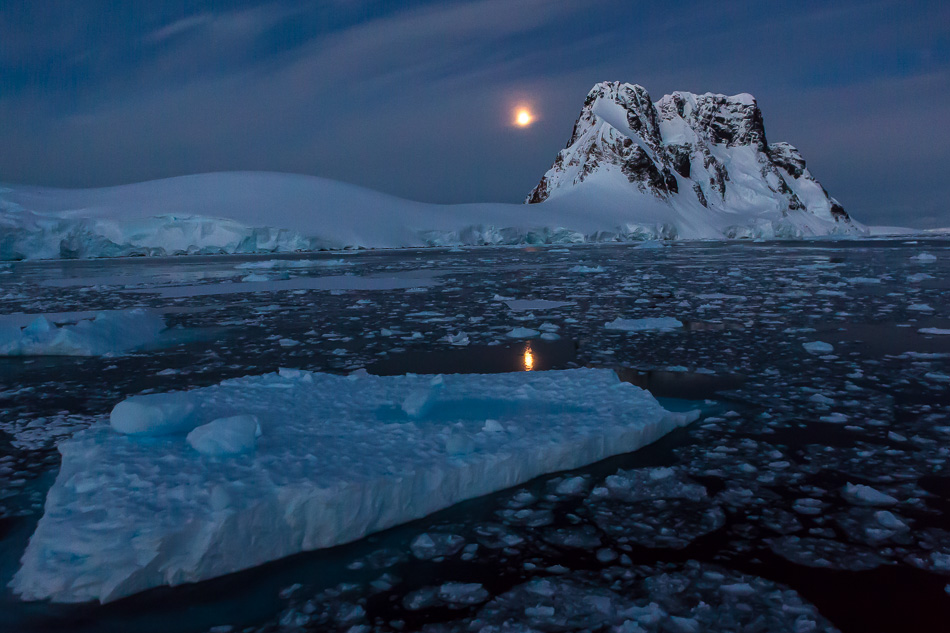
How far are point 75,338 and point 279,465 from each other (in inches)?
172

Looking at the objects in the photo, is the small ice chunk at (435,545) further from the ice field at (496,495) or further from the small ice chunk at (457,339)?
the small ice chunk at (457,339)

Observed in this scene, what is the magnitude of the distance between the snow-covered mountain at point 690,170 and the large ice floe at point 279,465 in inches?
2482

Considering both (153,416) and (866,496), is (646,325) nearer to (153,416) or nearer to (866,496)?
(866,496)

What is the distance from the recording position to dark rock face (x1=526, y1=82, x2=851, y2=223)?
9262 centimetres

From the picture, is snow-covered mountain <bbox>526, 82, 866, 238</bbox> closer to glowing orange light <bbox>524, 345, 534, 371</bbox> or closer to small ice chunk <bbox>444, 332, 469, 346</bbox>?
small ice chunk <bbox>444, 332, 469, 346</bbox>

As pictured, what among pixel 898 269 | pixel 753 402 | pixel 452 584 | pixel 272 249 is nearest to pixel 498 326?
pixel 753 402

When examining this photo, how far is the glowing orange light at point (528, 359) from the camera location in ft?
14.8

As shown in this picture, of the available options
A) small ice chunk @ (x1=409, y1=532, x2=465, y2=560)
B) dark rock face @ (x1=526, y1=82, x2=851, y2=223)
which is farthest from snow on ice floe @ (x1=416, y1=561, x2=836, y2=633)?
dark rock face @ (x1=526, y1=82, x2=851, y2=223)

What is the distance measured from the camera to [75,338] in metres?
5.40

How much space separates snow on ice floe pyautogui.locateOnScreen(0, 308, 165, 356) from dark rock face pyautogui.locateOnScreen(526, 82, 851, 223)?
88.8m

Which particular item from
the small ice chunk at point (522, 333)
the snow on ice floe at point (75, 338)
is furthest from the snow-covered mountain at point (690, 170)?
the snow on ice floe at point (75, 338)

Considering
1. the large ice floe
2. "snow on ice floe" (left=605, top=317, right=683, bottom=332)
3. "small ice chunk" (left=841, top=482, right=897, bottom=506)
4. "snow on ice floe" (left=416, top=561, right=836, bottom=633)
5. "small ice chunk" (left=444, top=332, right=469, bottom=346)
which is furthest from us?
"snow on ice floe" (left=605, top=317, right=683, bottom=332)

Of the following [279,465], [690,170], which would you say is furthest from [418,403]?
[690,170]

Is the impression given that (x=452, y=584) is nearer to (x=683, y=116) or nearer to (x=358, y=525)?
(x=358, y=525)
